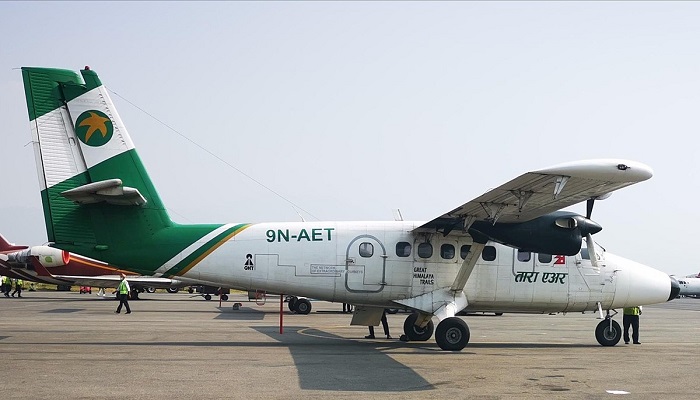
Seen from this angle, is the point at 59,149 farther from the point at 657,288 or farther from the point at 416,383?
the point at 657,288

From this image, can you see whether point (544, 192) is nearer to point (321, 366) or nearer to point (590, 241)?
point (590, 241)

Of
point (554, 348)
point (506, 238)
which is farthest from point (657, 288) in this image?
point (506, 238)

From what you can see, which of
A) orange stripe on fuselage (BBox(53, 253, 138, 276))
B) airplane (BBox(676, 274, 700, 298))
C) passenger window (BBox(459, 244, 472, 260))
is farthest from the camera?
airplane (BBox(676, 274, 700, 298))

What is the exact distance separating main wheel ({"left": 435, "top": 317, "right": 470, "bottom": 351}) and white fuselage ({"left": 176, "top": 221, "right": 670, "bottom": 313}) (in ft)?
4.23

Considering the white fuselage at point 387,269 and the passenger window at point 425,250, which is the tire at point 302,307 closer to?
the white fuselage at point 387,269

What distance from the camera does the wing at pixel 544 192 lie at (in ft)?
42.8

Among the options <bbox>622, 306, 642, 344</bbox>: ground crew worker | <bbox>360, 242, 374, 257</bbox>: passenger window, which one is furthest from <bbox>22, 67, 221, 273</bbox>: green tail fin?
<bbox>622, 306, 642, 344</bbox>: ground crew worker

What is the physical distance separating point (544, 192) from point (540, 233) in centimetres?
248

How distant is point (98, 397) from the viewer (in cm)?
1005

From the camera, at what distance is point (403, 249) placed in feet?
59.8

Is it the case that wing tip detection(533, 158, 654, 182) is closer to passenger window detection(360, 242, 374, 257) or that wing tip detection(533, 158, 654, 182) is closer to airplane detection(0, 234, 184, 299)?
passenger window detection(360, 242, 374, 257)

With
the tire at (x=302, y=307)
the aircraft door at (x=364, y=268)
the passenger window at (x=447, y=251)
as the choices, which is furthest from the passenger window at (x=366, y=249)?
the tire at (x=302, y=307)

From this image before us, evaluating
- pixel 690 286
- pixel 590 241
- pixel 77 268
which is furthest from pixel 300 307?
pixel 690 286

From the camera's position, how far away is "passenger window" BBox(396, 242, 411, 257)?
18188 mm
